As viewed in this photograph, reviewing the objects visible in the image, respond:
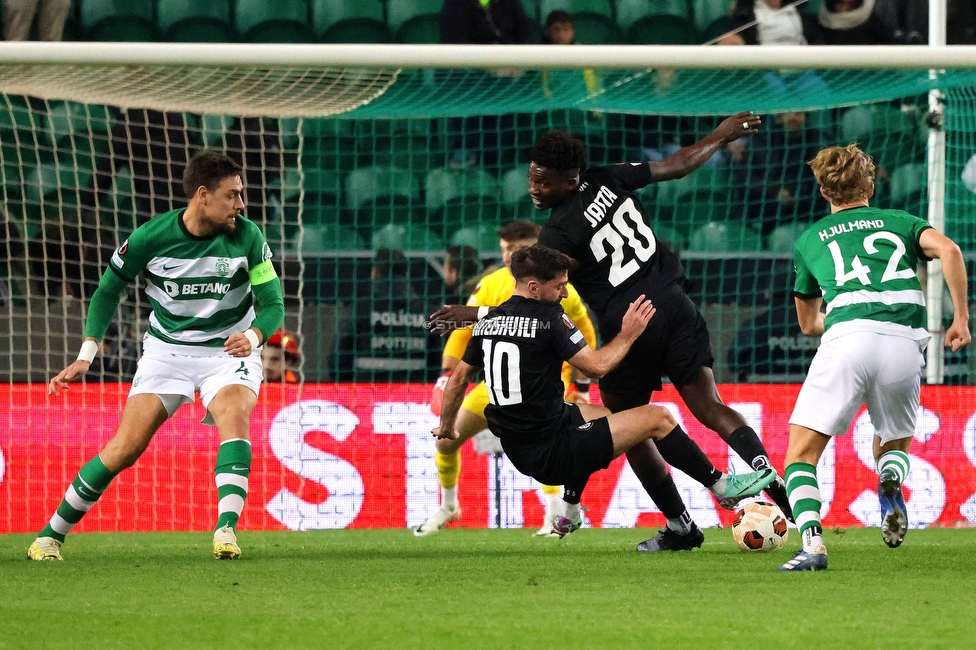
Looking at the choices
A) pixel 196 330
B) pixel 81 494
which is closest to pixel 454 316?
pixel 196 330

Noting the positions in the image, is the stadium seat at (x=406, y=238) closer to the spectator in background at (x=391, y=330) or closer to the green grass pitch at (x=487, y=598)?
the spectator in background at (x=391, y=330)

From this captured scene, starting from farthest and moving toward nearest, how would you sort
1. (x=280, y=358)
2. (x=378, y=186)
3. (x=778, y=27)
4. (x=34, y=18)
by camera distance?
(x=778, y=27), (x=34, y=18), (x=378, y=186), (x=280, y=358)

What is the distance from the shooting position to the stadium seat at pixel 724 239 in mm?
11016

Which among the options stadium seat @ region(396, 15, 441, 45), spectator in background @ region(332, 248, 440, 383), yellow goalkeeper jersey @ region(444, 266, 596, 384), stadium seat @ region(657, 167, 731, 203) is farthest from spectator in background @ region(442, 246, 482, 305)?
stadium seat @ region(396, 15, 441, 45)

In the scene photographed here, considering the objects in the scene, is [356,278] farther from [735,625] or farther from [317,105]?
[735,625]

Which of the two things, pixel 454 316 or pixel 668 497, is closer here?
pixel 454 316

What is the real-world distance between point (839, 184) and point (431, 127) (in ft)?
21.8

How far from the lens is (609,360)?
5.72 meters

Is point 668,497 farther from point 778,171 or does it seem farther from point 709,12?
point 709,12

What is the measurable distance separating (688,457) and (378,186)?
19.3ft

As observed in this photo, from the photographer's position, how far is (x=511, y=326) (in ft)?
19.3

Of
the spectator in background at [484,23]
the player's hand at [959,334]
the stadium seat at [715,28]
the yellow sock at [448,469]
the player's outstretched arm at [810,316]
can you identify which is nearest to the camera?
the player's hand at [959,334]

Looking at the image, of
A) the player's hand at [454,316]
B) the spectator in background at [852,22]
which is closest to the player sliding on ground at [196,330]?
the player's hand at [454,316]

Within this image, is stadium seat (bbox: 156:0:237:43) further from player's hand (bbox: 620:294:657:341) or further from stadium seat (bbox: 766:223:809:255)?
player's hand (bbox: 620:294:657:341)
